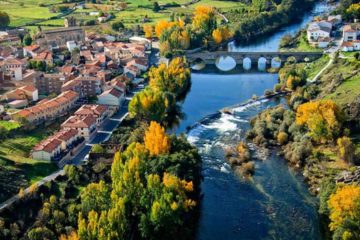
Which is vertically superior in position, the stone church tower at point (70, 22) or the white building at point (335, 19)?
the stone church tower at point (70, 22)

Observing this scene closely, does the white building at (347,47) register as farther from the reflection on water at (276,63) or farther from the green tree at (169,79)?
the green tree at (169,79)

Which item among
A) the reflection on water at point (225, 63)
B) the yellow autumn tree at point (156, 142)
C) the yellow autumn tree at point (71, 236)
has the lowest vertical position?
the yellow autumn tree at point (71, 236)

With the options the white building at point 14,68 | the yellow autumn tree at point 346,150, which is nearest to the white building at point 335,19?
the yellow autumn tree at point 346,150

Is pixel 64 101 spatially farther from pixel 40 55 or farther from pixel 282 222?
pixel 282 222

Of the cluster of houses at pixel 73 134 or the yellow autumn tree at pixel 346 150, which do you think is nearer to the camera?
the yellow autumn tree at pixel 346 150

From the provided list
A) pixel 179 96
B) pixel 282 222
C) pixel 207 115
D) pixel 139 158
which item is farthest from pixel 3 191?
pixel 179 96

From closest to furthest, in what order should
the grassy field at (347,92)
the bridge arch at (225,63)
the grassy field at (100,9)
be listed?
1. the grassy field at (347,92)
2. the bridge arch at (225,63)
3. the grassy field at (100,9)

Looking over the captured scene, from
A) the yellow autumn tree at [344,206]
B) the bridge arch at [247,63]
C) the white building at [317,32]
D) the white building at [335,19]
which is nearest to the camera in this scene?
the yellow autumn tree at [344,206]
